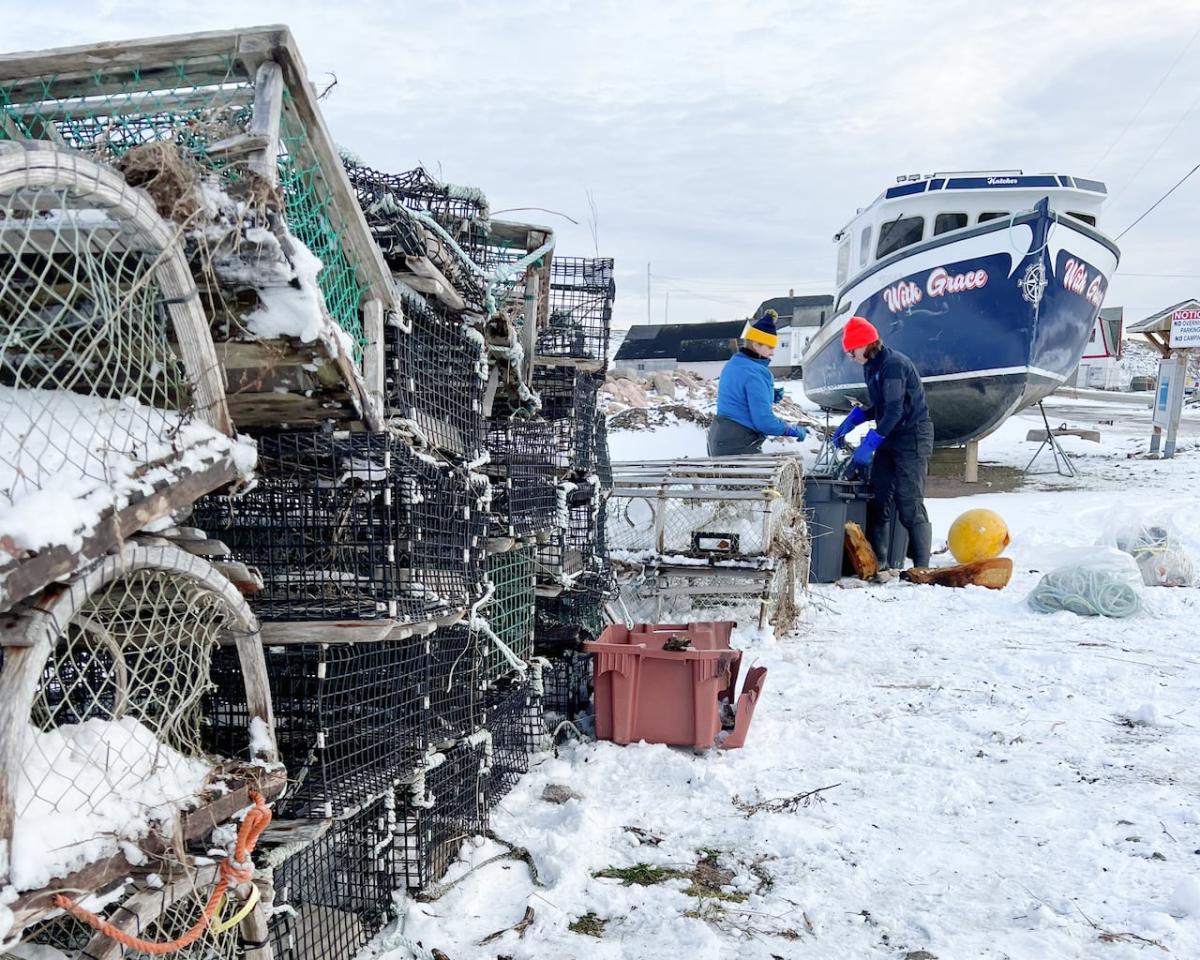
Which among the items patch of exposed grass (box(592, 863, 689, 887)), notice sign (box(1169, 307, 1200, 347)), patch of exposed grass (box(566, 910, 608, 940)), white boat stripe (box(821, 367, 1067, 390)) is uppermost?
notice sign (box(1169, 307, 1200, 347))

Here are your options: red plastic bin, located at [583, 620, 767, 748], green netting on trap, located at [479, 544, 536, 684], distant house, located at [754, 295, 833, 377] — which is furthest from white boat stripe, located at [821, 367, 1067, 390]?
distant house, located at [754, 295, 833, 377]

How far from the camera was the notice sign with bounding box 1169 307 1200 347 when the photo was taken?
540 inches

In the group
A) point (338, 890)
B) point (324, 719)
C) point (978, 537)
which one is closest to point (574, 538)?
point (338, 890)

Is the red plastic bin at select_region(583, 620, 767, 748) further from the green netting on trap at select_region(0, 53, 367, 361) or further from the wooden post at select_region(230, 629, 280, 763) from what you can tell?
the green netting on trap at select_region(0, 53, 367, 361)

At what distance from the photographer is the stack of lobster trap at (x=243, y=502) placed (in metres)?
1.48

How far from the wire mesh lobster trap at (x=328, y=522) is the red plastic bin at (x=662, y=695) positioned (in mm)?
1414

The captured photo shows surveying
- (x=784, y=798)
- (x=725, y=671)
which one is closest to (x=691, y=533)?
(x=725, y=671)

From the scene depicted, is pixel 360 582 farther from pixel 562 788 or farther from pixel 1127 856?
pixel 1127 856

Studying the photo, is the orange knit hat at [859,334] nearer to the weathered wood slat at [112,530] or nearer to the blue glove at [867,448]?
the blue glove at [867,448]

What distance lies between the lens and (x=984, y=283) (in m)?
11.9

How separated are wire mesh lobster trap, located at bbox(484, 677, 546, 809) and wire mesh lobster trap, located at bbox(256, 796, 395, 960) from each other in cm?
68

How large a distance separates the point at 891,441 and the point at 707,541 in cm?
253

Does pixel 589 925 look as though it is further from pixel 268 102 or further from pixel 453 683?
pixel 268 102

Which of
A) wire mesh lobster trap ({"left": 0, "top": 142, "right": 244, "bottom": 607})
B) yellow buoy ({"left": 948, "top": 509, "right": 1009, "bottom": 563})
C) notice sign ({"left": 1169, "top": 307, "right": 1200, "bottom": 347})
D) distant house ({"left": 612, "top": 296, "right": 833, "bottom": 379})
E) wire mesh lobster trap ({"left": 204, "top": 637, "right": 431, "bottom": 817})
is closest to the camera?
wire mesh lobster trap ({"left": 0, "top": 142, "right": 244, "bottom": 607})
